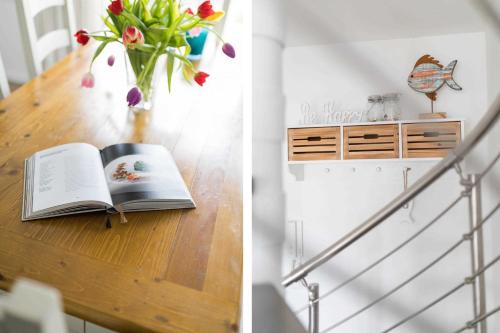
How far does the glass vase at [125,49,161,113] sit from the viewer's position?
910 mm

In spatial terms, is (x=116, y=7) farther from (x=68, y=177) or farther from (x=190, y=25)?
(x=68, y=177)

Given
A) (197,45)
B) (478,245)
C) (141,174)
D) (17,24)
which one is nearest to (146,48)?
(141,174)

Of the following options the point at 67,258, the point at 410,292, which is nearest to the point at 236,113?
the point at 67,258

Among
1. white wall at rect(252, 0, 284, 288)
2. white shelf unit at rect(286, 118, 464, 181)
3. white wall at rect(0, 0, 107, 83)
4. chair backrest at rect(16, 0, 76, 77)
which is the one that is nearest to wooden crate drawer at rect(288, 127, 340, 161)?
white shelf unit at rect(286, 118, 464, 181)

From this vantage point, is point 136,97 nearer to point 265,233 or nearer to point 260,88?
point 260,88

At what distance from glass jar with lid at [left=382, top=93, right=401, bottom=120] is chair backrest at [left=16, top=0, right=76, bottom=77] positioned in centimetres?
96

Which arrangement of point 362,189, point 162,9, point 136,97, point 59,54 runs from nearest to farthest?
point 136,97, point 162,9, point 362,189, point 59,54

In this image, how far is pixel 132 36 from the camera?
0.84 metres

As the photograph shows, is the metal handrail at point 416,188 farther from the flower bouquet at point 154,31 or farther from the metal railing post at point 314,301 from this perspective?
the flower bouquet at point 154,31

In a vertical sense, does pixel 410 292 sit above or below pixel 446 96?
below

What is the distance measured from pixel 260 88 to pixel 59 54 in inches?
77.4

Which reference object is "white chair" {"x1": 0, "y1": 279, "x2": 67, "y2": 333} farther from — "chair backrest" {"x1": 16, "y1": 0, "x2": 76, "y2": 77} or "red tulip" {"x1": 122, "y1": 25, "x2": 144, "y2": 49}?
"chair backrest" {"x1": 16, "y1": 0, "x2": 76, "y2": 77}

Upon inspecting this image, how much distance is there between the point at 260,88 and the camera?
65 centimetres

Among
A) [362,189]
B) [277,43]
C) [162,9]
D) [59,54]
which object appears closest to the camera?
[277,43]
